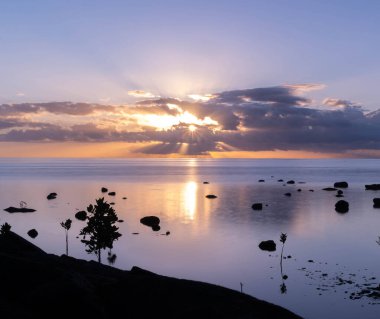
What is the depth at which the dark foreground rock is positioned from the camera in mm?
24250

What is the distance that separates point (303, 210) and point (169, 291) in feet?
375

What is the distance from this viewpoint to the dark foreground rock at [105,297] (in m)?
24.2

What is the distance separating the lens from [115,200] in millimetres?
166250

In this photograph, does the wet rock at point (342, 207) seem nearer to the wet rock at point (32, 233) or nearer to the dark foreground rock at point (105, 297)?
the wet rock at point (32, 233)

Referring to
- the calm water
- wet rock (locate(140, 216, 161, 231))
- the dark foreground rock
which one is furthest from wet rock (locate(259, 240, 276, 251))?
the dark foreground rock

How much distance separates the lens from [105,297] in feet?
96.0

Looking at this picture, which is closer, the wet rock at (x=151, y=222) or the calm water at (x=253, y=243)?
the calm water at (x=253, y=243)

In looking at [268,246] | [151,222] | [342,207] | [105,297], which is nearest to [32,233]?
[151,222]

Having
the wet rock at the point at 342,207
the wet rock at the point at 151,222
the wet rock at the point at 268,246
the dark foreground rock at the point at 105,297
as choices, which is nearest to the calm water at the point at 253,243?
the wet rock at the point at 268,246

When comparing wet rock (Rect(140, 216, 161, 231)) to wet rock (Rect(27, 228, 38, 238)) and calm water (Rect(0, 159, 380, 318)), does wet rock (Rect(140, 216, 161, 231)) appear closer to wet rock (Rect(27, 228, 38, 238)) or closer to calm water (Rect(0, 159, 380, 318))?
calm water (Rect(0, 159, 380, 318))

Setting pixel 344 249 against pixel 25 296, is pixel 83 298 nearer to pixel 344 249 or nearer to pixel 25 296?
pixel 25 296

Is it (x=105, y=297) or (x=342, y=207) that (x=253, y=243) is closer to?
(x=342, y=207)

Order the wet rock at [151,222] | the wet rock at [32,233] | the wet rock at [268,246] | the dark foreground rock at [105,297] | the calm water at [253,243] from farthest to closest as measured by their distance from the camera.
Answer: the wet rock at [151,222], the wet rock at [32,233], the wet rock at [268,246], the calm water at [253,243], the dark foreground rock at [105,297]

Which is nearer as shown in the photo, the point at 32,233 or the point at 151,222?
the point at 32,233
